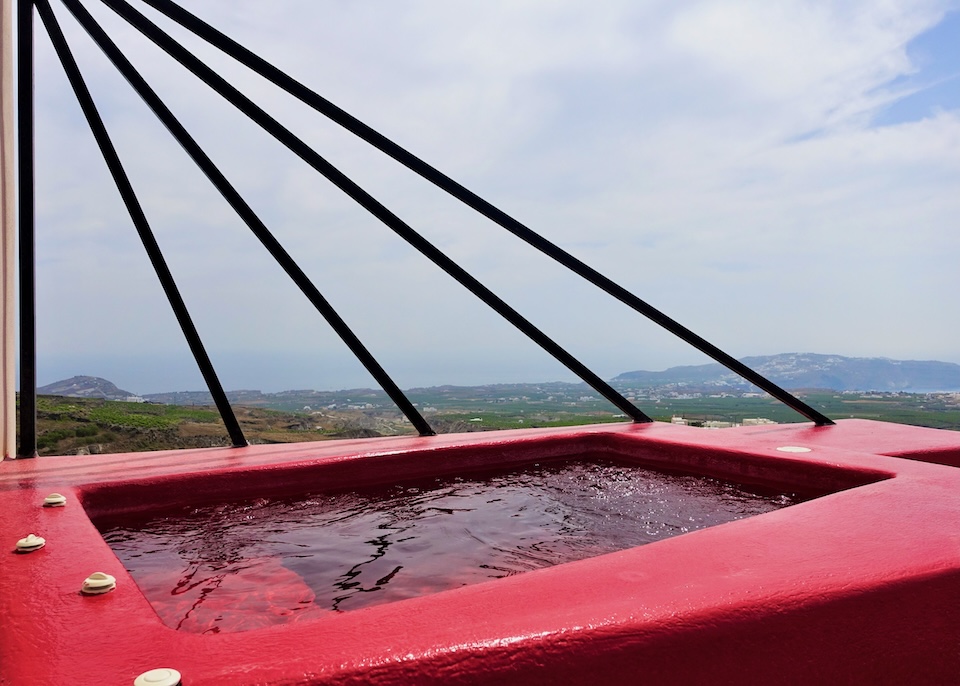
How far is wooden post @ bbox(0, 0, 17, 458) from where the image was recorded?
286cm

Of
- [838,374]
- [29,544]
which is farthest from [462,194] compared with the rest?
[838,374]

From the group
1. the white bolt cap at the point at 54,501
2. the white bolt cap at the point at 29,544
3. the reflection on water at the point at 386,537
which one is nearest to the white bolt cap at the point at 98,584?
the reflection on water at the point at 386,537

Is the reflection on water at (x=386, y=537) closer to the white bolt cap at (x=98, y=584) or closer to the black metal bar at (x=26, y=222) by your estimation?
the white bolt cap at (x=98, y=584)

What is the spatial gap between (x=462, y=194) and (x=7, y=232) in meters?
2.08

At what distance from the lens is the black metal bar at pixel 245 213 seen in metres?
3.02

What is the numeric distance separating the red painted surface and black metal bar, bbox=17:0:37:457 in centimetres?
129

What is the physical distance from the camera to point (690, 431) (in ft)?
11.5

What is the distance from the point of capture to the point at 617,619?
1010 mm

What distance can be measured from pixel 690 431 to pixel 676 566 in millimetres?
2391

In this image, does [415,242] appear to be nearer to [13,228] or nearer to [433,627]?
[13,228]

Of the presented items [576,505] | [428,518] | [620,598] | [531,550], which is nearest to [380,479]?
[428,518]

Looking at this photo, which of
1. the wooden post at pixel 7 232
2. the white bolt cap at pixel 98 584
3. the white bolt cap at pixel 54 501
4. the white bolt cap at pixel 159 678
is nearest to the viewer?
the white bolt cap at pixel 159 678

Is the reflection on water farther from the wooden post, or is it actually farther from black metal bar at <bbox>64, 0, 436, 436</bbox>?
the wooden post

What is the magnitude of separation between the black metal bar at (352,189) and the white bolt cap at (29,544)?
2191 mm
